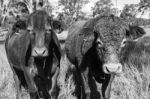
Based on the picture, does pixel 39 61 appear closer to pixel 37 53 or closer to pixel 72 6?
pixel 37 53

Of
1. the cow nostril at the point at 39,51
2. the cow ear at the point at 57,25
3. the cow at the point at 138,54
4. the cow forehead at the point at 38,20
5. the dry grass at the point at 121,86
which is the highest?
the cow forehead at the point at 38,20

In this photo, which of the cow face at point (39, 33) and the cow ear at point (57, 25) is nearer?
the cow face at point (39, 33)

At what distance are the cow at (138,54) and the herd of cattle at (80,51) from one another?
1339 millimetres

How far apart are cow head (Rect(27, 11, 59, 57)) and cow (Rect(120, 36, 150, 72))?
7.23 feet

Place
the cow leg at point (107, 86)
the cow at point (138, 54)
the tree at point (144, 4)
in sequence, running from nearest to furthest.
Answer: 1. the cow leg at point (107, 86)
2. the cow at point (138, 54)
3. the tree at point (144, 4)

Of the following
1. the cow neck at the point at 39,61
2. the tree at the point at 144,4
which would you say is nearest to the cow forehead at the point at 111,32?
the cow neck at the point at 39,61

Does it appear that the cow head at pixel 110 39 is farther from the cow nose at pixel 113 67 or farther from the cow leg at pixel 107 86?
the cow leg at pixel 107 86

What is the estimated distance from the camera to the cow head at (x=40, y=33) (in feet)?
12.1

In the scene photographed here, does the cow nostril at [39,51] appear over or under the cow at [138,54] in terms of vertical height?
over

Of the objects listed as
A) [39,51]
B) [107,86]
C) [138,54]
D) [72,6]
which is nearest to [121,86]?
[107,86]

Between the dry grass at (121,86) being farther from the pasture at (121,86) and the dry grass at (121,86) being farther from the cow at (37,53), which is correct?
the cow at (37,53)

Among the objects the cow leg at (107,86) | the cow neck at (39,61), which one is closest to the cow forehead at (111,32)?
the cow leg at (107,86)

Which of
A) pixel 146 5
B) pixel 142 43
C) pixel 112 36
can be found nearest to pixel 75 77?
pixel 142 43

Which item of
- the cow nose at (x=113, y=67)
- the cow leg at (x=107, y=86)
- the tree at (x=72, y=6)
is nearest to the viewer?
the cow nose at (x=113, y=67)
